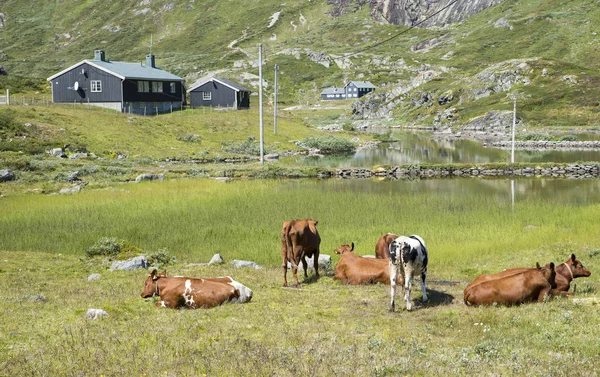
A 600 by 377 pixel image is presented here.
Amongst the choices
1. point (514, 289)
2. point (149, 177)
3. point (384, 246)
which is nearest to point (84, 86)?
point (149, 177)

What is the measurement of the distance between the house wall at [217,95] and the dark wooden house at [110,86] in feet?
46.6

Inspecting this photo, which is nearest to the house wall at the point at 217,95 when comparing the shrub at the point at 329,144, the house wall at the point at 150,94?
the house wall at the point at 150,94

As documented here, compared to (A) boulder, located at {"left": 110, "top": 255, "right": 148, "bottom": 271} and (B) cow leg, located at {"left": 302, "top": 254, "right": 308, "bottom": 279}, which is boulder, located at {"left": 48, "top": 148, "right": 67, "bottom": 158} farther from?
(B) cow leg, located at {"left": 302, "top": 254, "right": 308, "bottom": 279}

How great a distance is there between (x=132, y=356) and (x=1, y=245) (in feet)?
53.3

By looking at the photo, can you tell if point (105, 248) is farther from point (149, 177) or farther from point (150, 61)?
point (150, 61)

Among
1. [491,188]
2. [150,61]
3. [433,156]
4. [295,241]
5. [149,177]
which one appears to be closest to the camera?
[295,241]

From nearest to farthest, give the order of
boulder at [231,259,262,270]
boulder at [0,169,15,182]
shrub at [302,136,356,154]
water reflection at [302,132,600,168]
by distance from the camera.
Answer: boulder at [231,259,262,270] < boulder at [0,169,15,182] < water reflection at [302,132,600,168] < shrub at [302,136,356,154]

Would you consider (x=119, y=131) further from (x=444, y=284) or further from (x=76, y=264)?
(x=444, y=284)

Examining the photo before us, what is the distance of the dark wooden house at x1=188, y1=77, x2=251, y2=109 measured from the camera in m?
103

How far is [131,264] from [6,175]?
86.3 ft

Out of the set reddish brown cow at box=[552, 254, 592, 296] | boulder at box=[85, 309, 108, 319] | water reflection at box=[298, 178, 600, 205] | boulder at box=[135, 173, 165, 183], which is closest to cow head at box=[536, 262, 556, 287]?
reddish brown cow at box=[552, 254, 592, 296]

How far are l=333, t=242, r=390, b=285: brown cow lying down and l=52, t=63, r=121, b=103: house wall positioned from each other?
237 ft

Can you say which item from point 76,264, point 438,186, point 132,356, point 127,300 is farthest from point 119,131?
point 132,356

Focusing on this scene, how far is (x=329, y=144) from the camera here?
79750 millimetres
